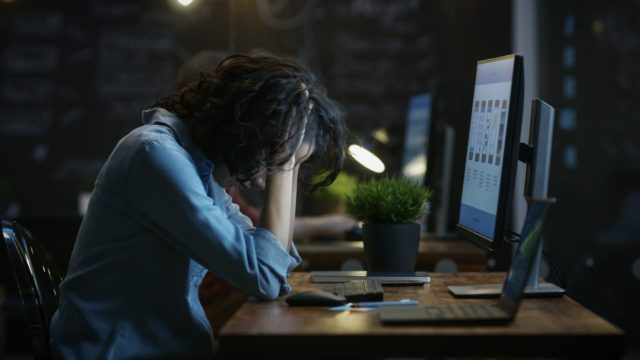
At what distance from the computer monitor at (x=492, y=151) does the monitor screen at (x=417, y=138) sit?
1.25 m

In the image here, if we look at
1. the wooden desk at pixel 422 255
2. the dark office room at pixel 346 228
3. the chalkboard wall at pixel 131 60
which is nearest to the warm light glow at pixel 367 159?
the dark office room at pixel 346 228

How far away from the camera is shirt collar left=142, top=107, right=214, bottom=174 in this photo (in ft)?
5.75

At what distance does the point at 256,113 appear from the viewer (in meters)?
1.66

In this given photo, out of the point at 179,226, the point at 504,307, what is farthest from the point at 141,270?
the point at 504,307

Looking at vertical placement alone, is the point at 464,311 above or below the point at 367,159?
below

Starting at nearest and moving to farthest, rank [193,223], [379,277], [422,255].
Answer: [193,223]
[379,277]
[422,255]

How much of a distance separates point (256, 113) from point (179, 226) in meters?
0.26

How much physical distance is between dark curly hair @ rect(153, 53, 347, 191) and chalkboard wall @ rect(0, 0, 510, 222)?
3.59m

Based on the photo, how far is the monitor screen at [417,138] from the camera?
3.38 m

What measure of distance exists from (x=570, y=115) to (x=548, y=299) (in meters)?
2.98

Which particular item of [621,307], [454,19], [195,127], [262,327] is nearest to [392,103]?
[454,19]

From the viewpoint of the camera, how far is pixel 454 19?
505cm

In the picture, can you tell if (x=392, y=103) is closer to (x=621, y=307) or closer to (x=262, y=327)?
(x=621, y=307)

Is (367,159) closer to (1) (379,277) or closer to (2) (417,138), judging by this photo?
(1) (379,277)
